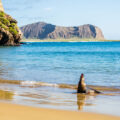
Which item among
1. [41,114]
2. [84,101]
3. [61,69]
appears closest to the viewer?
[41,114]

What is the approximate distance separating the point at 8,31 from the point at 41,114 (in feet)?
324

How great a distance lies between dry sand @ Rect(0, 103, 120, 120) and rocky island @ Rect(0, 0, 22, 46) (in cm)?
9511

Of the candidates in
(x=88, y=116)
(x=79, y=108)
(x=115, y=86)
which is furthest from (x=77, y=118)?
(x=115, y=86)

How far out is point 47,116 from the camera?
7.32 metres

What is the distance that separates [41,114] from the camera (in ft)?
24.7

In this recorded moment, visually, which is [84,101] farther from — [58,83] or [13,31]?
[13,31]

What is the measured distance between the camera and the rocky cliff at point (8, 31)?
333 ft

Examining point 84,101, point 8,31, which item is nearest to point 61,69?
point 84,101

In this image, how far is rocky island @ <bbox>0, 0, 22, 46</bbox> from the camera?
101438mm

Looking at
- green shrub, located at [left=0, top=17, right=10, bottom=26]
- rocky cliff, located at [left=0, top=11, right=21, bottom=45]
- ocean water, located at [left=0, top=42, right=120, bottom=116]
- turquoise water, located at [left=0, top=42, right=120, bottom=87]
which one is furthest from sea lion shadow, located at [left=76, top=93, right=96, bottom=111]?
green shrub, located at [left=0, top=17, right=10, bottom=26]

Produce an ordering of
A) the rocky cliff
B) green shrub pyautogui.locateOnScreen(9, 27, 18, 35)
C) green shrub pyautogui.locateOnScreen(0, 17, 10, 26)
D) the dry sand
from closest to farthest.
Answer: the dry sand
the rocky cliff
green shrub pyautogui.locateOnScreen(9, 27, 18, 35)
green shrub pyautogui.locateOnScreen(0, 17, 10, 26)

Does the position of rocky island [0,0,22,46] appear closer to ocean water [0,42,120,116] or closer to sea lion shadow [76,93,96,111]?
ocean water [0,42,120,116]

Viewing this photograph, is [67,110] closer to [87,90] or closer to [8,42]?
[87,90]

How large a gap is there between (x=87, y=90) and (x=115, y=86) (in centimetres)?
329
